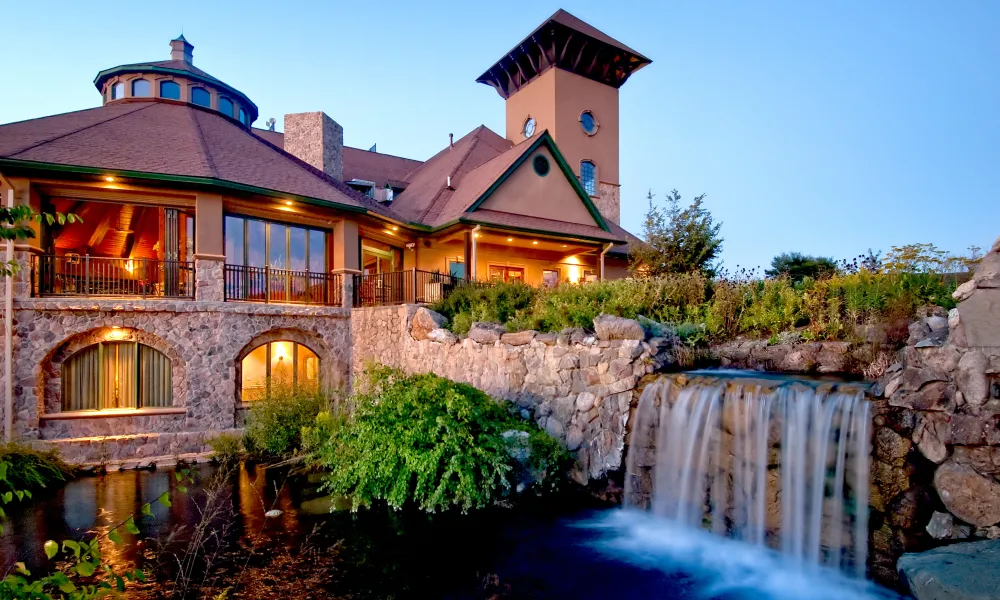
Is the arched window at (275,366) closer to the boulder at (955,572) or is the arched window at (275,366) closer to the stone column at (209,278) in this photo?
the stone column at (209,278)

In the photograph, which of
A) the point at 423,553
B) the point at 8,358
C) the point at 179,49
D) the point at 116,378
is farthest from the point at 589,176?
the point at 8,358

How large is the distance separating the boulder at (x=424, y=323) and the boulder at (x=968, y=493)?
30.3ft

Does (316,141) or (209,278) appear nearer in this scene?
(209,278)

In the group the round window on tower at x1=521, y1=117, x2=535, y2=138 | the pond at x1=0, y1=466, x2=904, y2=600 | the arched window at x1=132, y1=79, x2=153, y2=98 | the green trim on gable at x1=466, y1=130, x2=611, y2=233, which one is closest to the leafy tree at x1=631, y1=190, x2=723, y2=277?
the green trim on gable at x1=466, y1=130, x2=611, y2=233

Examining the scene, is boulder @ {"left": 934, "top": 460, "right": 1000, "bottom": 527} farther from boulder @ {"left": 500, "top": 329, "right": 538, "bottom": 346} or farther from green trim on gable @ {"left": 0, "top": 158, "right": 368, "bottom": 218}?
green trim on gable @ {"left": 0, "top": 158, "right": 368, "bottom": 218}

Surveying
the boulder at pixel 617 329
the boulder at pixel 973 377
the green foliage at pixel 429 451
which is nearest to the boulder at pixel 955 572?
the boulder at pixel 973 377

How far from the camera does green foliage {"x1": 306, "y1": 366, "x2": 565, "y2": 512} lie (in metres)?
8.02

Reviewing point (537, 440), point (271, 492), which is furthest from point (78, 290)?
point (537, 440)

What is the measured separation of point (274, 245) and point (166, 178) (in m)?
3.18

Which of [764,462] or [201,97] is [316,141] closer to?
[201,97]

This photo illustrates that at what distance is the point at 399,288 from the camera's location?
1585 cm

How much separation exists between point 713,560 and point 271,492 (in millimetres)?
7125

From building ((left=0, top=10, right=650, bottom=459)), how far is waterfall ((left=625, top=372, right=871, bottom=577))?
25.4ft

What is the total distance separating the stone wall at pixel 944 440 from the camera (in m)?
5.01
